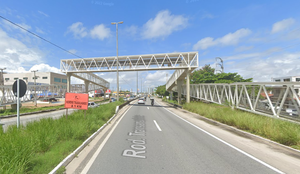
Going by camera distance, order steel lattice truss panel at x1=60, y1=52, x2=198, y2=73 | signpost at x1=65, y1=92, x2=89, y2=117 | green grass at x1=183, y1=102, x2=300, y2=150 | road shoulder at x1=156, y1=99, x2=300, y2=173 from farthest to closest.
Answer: steel lattice truss panel at x1=60, y1=52, x2=198, y2=73 → signpost at x1=65, y1=92, x2=89, y2=117 → green grass at x1=183, y1=102, x2=300, y2=150 → road shoulder at x1=156, y1=99, x2=300, y2=173

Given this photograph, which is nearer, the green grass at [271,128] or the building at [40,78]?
the green grass at [271,128]

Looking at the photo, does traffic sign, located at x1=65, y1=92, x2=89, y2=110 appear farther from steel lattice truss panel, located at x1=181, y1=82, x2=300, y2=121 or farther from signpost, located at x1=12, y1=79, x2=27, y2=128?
steel lattice truss panel, located at x1=181, y1=82, x2=300, y2=121

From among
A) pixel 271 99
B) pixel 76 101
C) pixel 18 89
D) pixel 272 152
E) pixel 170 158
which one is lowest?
pixel 272 152

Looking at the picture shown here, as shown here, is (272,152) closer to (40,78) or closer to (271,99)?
(271,99)

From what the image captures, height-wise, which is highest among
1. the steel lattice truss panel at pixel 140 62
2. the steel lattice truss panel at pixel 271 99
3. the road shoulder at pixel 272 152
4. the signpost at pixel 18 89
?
the steel lattice truss panel at pixel 140 62

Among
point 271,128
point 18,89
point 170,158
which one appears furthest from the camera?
point 271,128

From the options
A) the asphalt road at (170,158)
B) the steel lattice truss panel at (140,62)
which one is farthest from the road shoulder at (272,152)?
the steel lattice truss panel at (140,62)

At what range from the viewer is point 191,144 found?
20.0ft

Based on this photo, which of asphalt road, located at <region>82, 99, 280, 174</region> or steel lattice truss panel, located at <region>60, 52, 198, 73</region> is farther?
steel lattice truss panel, located at <region>60, 52, 198, 73</region>

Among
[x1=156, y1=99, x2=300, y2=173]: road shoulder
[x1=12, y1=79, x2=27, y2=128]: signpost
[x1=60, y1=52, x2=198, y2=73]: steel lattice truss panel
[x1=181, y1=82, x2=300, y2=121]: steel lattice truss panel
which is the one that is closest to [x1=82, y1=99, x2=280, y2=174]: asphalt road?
[x1=156, y1=99, x2=300, y2=173]: road shoulder

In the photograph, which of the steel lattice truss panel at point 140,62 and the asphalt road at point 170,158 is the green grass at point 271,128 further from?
the steel lattice truss panel at point 140,62

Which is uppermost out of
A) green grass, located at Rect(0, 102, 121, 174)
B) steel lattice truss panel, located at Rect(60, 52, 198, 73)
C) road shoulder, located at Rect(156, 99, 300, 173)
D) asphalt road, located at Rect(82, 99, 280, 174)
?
steel lattice truss panel, located at Rect(60, 52, 198, 73)

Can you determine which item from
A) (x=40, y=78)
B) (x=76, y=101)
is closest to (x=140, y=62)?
(x=76, y=101)

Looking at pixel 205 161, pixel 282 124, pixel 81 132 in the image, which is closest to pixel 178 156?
pixel 205 161
